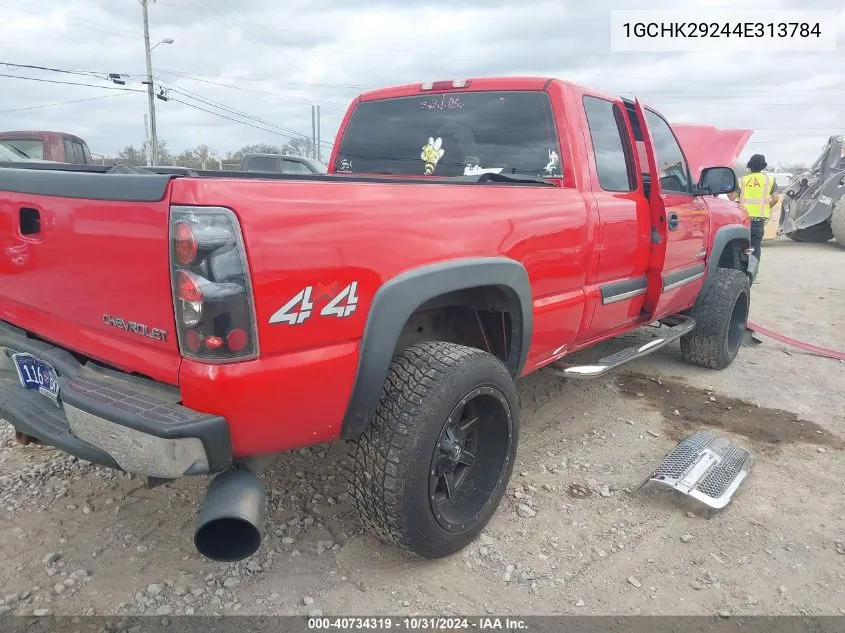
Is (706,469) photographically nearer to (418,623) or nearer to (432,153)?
(418,623)

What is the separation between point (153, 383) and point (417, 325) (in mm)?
1118

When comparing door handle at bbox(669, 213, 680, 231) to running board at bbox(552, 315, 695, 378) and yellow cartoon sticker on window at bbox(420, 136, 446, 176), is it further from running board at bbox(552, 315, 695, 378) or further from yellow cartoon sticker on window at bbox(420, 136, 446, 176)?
yellow cartoon sticker on window at bbox(420, 136, 446, 176)

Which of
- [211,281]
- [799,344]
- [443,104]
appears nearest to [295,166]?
[443,104]

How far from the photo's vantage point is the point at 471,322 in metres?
2.99

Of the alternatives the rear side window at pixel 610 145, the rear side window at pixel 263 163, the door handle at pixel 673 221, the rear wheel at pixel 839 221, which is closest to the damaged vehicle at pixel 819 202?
the rear wheel at pixel 839 221

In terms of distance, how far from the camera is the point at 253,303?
5.76 ft

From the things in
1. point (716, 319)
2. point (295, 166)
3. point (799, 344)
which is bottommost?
point (799, 344)

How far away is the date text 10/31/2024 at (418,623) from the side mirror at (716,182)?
3.21 meters

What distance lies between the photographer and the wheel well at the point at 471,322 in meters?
2.65

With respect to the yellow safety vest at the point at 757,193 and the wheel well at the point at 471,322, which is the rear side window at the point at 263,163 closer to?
the wheel well at the point at 471,322

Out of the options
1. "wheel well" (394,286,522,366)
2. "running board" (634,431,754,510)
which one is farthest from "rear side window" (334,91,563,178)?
"running board" (634,431,754,510)

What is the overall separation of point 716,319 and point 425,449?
3.44m

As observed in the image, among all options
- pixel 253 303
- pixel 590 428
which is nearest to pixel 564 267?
pixel 590 428

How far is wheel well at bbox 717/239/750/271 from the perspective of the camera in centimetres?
523
